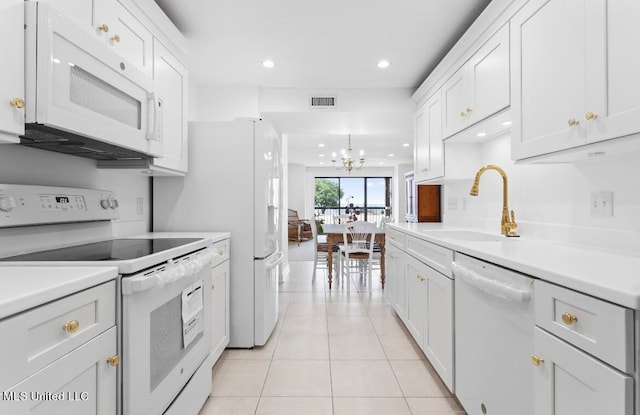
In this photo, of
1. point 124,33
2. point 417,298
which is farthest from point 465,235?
point 124,33

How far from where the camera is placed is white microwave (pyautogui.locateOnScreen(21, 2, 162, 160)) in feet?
3.56

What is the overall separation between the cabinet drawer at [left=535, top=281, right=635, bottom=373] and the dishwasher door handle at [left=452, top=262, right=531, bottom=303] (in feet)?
0.17

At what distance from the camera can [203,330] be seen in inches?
67.9

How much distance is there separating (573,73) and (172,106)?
2323 millimetres

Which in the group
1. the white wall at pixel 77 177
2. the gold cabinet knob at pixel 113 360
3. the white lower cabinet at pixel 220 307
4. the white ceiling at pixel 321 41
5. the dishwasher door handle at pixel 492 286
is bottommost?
the white lower cabinet at pixel 220 307

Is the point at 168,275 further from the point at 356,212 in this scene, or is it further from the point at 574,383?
the point at 356,212

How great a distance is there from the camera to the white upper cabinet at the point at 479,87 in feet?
6.15

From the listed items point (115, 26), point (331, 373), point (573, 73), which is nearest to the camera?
point (573, 73)

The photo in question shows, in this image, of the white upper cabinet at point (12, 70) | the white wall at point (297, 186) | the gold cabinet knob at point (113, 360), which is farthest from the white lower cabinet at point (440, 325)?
the white wall at point (297, 186)

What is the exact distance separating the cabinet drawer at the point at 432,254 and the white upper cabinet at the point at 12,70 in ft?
6.34

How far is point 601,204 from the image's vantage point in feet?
4.97

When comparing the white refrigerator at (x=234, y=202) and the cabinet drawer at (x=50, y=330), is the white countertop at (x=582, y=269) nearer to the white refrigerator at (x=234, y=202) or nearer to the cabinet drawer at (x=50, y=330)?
the cabinet drawer at (x=50, y=330)

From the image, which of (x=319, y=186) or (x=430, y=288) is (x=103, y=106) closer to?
(x=430, y=288)

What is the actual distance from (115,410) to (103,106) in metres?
1.21
